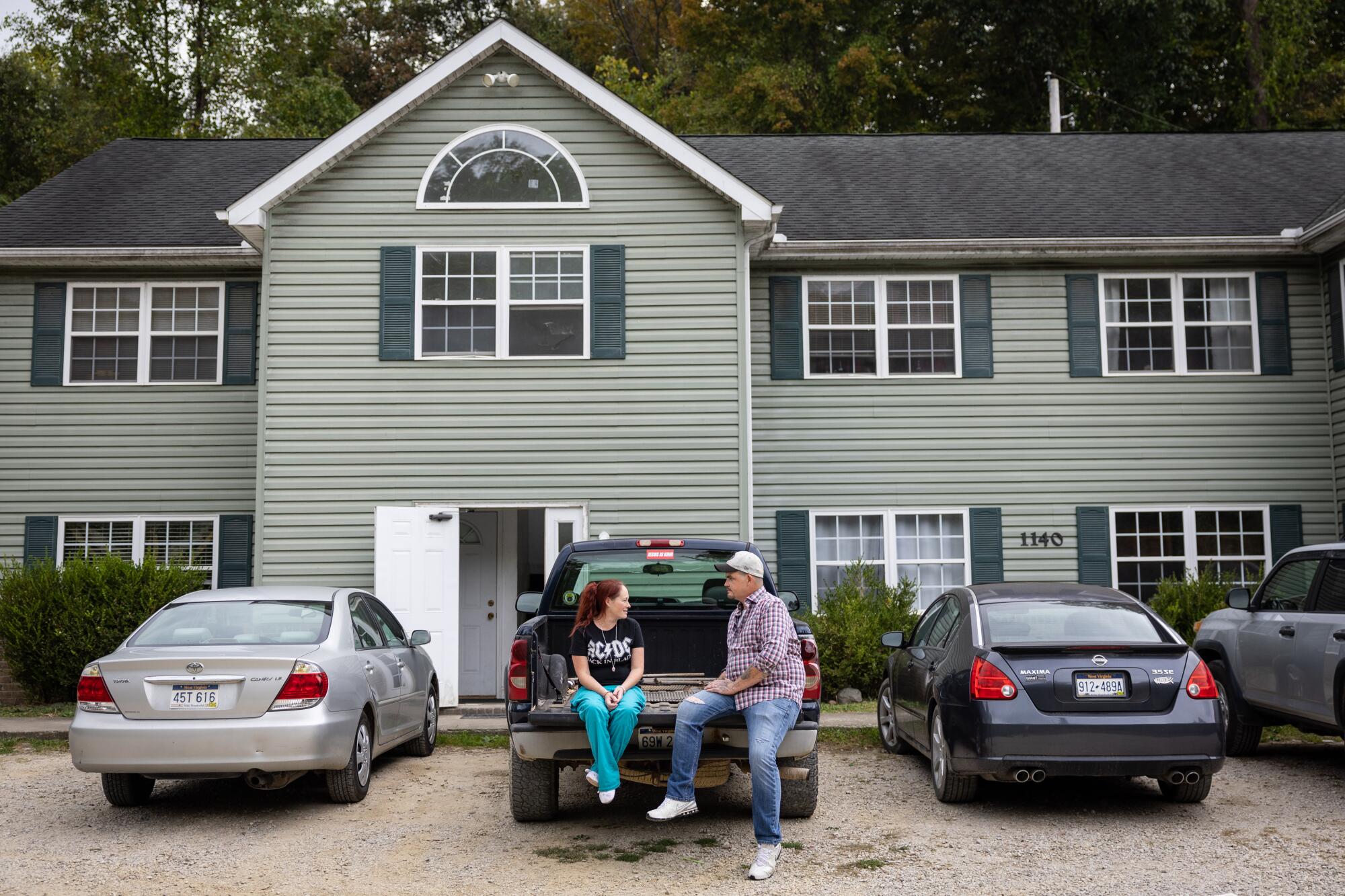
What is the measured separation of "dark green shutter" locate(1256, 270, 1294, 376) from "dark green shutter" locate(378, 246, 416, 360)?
Result: 33.3 feet

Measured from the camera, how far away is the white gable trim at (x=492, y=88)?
13305mm

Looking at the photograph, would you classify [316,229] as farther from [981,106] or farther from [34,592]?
[981,106]

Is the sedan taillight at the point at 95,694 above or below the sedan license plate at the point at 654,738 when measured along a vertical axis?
above

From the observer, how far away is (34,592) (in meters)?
13.2

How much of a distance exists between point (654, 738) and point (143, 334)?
1058 cm

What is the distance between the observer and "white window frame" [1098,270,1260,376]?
49.6 feet

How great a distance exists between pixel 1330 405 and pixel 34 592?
1500cm

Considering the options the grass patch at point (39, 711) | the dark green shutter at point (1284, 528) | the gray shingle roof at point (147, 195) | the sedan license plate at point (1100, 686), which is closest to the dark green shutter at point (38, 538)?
the grass patch at point (39, 711)

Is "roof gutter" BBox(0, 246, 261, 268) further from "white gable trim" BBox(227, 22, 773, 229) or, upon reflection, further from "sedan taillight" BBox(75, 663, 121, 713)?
"sedan taillight" BBox(75, 663, 121, 713)

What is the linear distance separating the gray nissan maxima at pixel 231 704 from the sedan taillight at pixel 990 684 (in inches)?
155

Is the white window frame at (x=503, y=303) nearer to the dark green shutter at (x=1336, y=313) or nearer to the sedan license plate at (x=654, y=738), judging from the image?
the sedan license plate at (x=654, y=738)

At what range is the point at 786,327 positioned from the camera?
1497 centimetres

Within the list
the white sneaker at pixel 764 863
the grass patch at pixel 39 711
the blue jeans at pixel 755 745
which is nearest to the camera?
the white sneaker at pixel 764 863

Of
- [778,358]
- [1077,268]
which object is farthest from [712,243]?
[1077,268]
